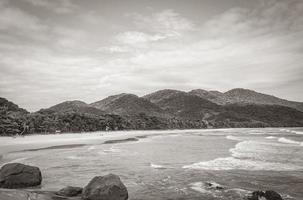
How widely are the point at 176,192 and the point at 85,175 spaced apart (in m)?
5.85

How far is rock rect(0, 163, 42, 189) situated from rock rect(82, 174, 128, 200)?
3.45 m

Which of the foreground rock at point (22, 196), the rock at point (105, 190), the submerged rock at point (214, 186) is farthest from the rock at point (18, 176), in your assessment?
the submerged rock at point (214, 186)

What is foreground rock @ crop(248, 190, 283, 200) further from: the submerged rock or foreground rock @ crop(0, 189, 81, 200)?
foreground rock @ crop(0, 189, 81, 200)

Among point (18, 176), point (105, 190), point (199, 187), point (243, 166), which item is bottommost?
point (199, 187)

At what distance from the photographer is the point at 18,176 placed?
12.4m

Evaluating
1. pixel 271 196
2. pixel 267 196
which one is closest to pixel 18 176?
pixel 267 196

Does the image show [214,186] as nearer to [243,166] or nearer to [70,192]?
[70,192]

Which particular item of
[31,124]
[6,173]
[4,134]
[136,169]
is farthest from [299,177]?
[31,124]

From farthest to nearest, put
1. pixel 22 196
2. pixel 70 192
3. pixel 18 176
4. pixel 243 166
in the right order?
1. pixel 243 166
2. pixel 18 176
3. pixel 70 192
4. pixel 22 196

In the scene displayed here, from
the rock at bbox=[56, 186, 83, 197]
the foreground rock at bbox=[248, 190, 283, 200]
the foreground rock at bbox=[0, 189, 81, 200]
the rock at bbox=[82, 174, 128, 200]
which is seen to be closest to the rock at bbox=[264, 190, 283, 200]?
the foreground rock at bbox=[248, 190, 283, 200]

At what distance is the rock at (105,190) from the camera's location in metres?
10.3

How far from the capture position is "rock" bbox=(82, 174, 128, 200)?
10305 mm

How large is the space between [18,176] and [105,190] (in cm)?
460

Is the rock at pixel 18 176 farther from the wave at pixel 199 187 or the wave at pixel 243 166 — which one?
the wave at pixel 243 166
